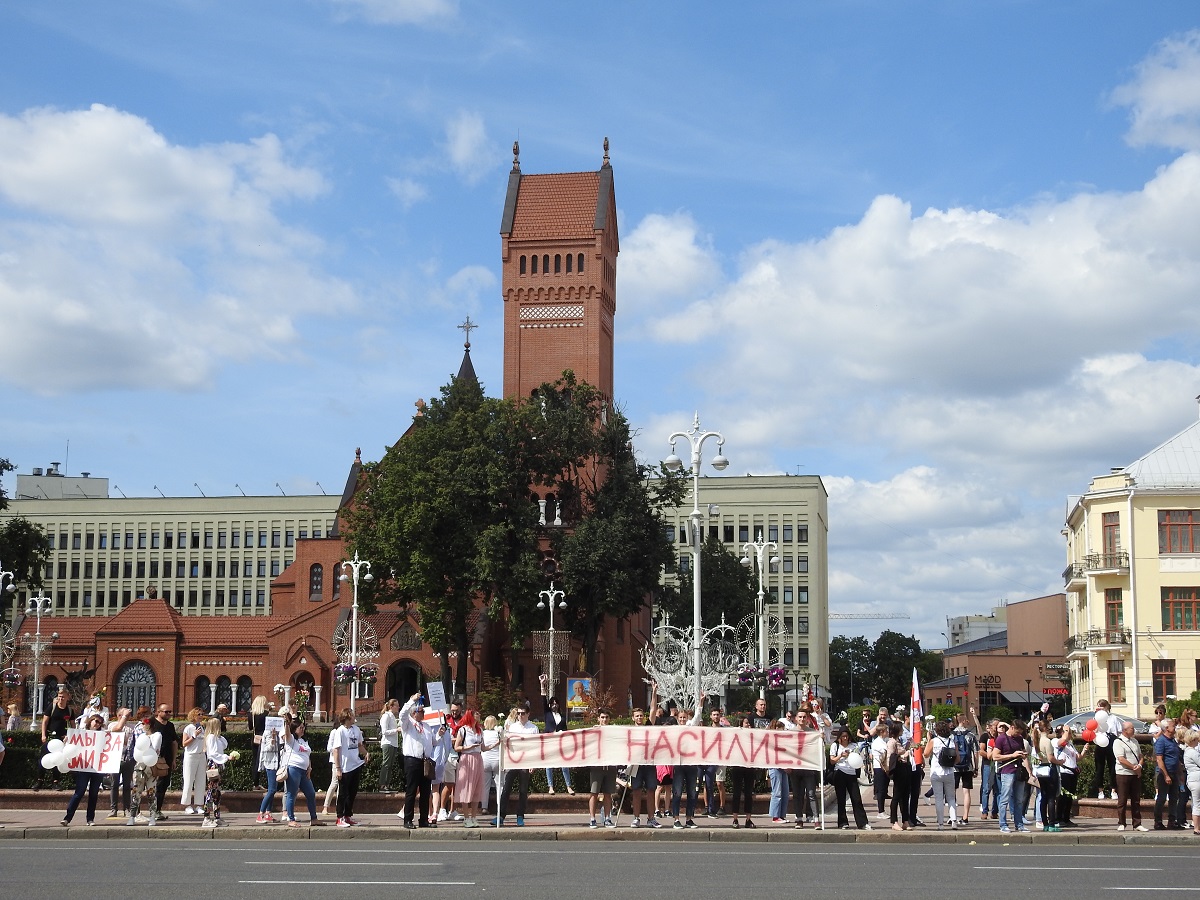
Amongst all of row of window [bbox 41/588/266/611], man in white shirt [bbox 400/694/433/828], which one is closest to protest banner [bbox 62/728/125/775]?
man in white shirt [bbox 400/694/433/828]

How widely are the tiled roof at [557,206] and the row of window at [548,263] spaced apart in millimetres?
999

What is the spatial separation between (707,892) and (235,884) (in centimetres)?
438

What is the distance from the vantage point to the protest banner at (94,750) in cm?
2019

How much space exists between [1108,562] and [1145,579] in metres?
1.56

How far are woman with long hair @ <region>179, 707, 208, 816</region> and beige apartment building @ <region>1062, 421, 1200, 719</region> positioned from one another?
43696 millimetres

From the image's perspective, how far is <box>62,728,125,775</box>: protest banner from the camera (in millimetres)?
20188

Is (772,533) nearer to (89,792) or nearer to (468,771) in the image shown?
(468,771)

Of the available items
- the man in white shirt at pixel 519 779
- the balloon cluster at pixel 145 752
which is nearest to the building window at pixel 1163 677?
the man in white shirt at pixel 519 779

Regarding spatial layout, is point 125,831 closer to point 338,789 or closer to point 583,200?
point 338,789

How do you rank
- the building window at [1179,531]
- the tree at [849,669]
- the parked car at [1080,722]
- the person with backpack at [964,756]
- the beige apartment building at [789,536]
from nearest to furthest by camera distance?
the person with backpack at [964,756], the parked car at [1080,722], the building window at [1179,531], the beige apartment building at [789,536], the tree at [849,669]

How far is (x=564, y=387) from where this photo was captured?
64.8 meters

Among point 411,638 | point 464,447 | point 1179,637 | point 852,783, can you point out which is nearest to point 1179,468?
point 1179,637

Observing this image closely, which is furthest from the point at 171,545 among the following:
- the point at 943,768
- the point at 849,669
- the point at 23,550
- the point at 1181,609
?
the point at 943,768

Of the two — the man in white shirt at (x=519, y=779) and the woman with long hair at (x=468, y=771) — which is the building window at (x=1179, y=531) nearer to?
the man in white shirt at (x=519, y=779)
